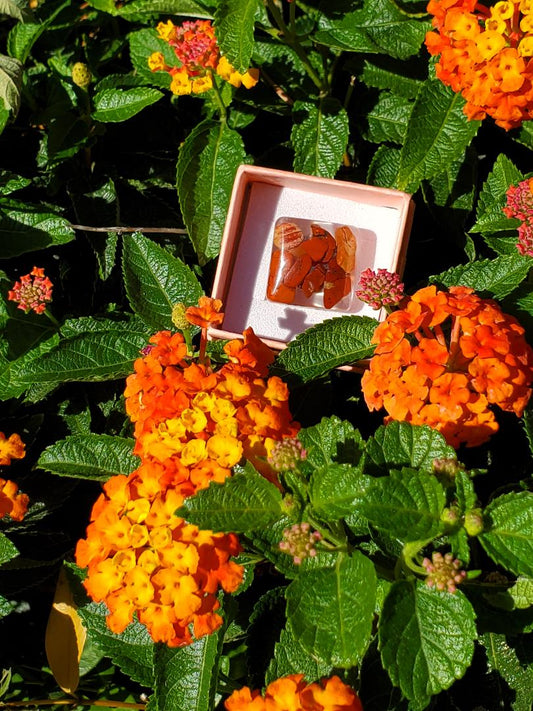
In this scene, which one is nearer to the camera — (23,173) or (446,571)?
(446,571)

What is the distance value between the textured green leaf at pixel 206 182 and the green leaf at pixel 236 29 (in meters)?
0.31

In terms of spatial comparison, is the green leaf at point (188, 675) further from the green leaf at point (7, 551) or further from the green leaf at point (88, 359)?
the green leaf at point (88, 359)

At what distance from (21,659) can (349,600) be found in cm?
118

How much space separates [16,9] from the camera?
1.99 meters

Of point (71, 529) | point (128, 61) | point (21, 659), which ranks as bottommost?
point (21, 659)

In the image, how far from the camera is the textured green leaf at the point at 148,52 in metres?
1.96

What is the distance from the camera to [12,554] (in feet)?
5.66

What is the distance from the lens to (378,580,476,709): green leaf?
1223 millimetres

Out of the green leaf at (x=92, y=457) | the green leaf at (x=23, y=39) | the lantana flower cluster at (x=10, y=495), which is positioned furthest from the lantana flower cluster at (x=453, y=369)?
the green leaf at (x=23, y=39)

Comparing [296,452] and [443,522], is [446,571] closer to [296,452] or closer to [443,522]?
[443,522]

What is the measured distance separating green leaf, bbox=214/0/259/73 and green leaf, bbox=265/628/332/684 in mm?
1084

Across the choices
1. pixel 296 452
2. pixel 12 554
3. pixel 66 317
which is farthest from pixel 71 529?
pixel 296 452

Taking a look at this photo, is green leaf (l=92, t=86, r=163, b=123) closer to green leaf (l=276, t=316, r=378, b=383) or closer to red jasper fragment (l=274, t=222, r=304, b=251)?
red jasper fragment (l=274, t=222, r=304, b=251)

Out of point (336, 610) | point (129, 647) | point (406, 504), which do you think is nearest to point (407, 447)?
point (406, 504)
